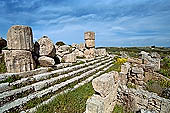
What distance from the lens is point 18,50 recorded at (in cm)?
496

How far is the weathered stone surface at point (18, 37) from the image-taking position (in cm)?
492

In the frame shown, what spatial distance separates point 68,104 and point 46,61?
10.4 feet

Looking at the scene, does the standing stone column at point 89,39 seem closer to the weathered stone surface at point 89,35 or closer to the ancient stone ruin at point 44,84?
the weathered stone surface at point 89,35

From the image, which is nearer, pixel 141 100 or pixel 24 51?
pixel 141 100

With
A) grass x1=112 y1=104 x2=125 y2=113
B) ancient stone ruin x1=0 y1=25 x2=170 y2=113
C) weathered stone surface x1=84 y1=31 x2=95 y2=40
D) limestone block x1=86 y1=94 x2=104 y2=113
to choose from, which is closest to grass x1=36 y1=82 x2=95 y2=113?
ancient stone ruin x1=0 y1=25 x2=170 y2=113

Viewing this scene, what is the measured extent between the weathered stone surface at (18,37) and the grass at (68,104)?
3057 millimetres

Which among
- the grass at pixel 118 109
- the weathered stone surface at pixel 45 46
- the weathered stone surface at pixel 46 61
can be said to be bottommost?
the grass at pixel 118 109

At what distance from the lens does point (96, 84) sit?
306 centimetres

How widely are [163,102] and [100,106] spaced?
265cm

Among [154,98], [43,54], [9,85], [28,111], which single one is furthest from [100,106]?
[43,54]

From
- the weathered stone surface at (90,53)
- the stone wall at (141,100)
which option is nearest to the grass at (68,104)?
the stone wall at (141,100)

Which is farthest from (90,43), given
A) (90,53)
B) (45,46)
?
(45,46)

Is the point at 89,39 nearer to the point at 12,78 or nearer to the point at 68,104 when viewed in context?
the point at 12,78

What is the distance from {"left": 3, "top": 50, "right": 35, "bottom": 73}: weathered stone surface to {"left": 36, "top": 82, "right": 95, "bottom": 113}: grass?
91.2 inches
